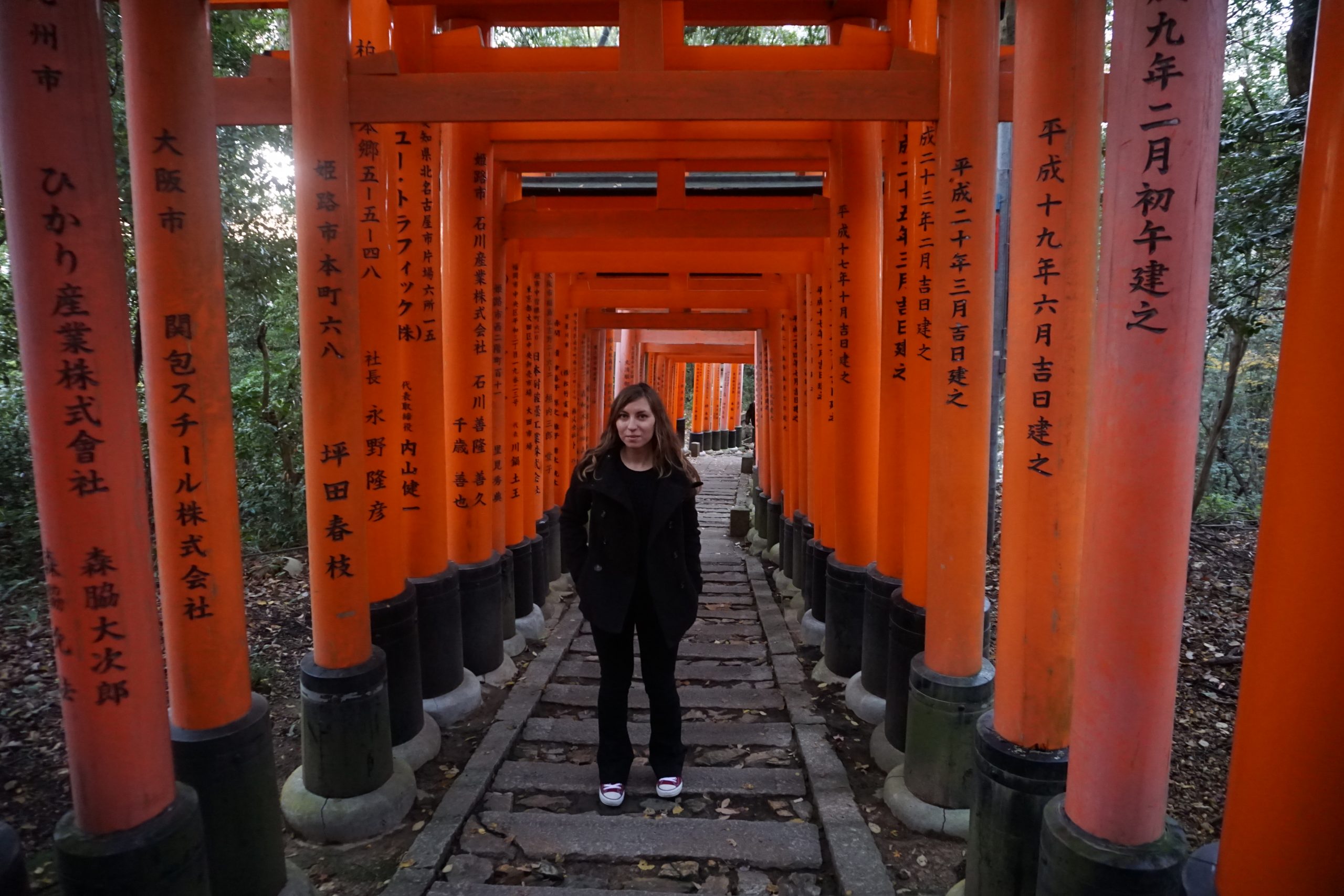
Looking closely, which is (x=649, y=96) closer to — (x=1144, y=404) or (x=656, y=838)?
Answer: (x=1144, y=404)

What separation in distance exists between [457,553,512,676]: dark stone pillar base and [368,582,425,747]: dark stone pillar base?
96 cm

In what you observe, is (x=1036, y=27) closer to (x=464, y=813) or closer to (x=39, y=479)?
(x=39, y=479)

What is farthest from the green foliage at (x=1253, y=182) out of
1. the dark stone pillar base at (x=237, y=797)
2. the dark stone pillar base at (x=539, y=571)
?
the dark stone pillar base at (x=539, y=571)

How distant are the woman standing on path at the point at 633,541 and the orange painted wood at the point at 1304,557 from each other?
194 cm

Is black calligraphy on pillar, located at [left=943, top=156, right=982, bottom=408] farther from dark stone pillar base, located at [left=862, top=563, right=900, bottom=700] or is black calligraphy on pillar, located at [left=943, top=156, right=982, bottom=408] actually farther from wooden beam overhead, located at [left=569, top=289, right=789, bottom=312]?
wooden beam overhead, located at [left=569, top=289, right=789, bottom=312]

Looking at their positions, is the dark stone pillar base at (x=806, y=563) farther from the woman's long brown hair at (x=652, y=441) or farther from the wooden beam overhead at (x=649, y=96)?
the wooden beam overhead at (x=649, y=96)

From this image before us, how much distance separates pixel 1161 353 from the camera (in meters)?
1.85

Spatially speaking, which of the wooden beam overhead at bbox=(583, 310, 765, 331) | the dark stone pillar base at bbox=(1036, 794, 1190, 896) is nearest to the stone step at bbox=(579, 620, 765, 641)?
the dark stone pillar base at bbox=(1036, 794, 1190, 896)

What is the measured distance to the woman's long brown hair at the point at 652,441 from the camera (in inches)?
128

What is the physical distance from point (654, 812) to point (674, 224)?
4.21m

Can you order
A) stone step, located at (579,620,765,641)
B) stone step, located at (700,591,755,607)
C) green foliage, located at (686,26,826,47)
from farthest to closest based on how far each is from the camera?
green foliage, located at (686,26,826,47) → stone step, located at (700,591,755,607) → stone step, located at (579,620,765,641)

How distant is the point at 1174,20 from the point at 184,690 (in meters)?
3.56

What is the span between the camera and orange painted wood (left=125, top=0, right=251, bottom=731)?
2.56 meters

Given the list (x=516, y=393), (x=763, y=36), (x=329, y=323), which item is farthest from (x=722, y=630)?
(x=763, y=36)
